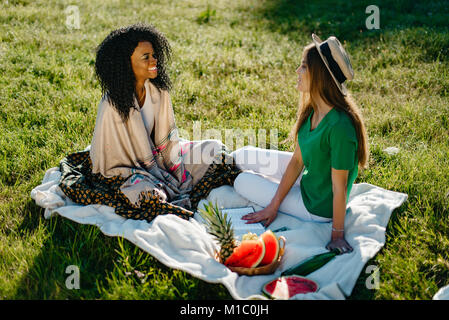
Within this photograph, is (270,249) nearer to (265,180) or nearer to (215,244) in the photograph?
(215,244)

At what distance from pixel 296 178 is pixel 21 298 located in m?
2.25

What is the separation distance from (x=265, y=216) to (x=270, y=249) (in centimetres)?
62

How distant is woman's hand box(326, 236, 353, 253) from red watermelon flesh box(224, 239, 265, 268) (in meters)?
0.58

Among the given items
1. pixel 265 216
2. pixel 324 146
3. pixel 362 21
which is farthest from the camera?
pixel 362 21

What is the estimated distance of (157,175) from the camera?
13.6 feet

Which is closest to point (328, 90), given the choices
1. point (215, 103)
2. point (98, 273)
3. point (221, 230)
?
point (221, 230)

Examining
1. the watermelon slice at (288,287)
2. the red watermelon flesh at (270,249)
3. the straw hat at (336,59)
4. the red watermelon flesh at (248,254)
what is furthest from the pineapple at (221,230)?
the straw hat at (336,59)

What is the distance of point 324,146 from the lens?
3.35 metres

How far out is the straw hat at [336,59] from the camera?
310 centimetres

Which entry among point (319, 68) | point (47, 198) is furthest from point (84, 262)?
point (319, 68)

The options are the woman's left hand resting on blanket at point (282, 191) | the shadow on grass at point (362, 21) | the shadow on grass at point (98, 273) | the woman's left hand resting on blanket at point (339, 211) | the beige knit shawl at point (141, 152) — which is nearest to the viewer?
the shadow on grass at point (98, 273)

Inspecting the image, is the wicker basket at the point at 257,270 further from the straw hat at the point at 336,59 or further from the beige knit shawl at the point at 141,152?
the straw hat at the point at 336,59

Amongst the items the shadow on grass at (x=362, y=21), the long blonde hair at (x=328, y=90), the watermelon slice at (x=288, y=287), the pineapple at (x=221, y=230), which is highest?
the shadow on grass at (x=362, y=21)

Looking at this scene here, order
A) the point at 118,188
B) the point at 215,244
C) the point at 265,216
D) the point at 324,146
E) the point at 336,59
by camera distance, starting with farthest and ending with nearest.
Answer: the point at 118,188, the point at 265,216, the point at 215,244, the point at 324,146, the point at 336,59
